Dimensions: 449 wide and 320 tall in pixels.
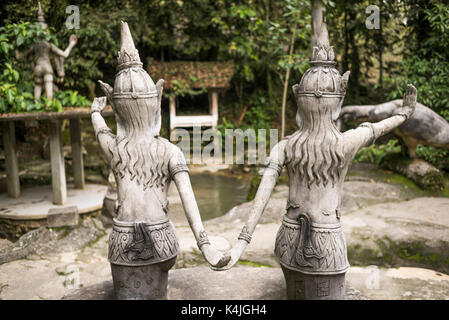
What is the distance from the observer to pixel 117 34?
9516 mm

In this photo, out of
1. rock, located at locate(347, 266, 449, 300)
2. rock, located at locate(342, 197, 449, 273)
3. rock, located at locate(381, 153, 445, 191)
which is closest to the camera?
rock, located at locate(347, 266, 449, 300)

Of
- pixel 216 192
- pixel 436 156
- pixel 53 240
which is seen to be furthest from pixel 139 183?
pixel 216 192

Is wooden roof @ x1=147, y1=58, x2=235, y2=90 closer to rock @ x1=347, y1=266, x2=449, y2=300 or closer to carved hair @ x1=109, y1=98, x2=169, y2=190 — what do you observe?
rock @ x1=347, y1=266, x2=449, y2=300

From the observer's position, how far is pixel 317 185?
2393 mm

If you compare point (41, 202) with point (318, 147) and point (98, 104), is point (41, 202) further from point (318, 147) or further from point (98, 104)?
point (318, 147)

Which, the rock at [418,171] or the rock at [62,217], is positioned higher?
the rock at [418,171]

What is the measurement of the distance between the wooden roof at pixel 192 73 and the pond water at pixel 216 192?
7.73ft

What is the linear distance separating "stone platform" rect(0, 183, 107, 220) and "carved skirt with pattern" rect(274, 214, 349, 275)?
4.88 metres

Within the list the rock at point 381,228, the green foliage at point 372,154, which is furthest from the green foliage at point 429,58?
the rock at point 381,228

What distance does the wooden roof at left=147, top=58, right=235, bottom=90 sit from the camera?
10.3 metres

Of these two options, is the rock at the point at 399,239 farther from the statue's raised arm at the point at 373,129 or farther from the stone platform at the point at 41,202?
the stone platform at the point at 41,202

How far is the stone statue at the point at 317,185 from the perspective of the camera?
2.35 m

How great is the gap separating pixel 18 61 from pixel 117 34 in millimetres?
3774

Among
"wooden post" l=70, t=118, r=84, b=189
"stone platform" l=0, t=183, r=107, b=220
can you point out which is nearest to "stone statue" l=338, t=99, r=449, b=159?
"stone platform" l=0, t=183, r=107, b=220
